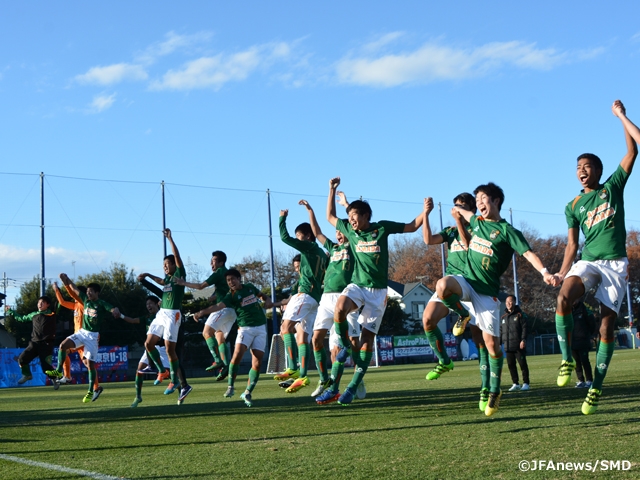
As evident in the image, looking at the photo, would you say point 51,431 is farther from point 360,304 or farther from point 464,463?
point 464,463

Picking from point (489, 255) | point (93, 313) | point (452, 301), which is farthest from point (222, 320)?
point (489, 255)

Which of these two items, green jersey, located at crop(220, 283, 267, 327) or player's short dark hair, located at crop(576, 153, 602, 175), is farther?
green jersey, located at crop(220, 283, 267, 327)

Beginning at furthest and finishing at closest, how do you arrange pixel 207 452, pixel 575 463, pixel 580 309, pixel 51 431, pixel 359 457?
1. pixel 580 309
2. pixel 51 431
3. pixel 207 452
4. pixel 359 457
5. pixel 575 463

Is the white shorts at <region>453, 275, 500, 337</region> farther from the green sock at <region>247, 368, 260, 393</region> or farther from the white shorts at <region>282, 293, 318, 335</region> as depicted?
Answer: the white shorts at <region>282, 293, 318, 335</region>

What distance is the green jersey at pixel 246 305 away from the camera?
40.5ft

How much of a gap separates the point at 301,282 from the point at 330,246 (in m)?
1.73

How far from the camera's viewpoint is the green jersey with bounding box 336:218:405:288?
933cm

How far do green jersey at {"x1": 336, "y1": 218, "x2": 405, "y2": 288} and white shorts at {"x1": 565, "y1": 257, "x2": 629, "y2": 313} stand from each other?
8.60 feet

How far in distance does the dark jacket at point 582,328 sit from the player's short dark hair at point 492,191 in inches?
228

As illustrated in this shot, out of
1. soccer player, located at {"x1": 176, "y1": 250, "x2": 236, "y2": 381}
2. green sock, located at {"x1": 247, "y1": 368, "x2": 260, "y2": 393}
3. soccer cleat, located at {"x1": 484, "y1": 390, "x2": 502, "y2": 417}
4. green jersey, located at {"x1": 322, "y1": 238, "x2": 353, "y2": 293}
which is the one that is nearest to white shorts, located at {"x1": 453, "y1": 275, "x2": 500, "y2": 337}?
soccer cleat, located at {"x1": 484, "y1": 390, "x2": 502, "y2": 417}

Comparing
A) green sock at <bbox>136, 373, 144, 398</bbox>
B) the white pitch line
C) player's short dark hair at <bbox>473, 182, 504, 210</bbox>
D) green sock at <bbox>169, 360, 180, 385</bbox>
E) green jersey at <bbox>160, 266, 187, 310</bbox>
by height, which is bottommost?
the white pitch line

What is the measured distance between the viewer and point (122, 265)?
54.6 meters

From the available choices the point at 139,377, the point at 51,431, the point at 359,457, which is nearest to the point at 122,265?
the point at 139,377

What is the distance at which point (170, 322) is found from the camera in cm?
1297
